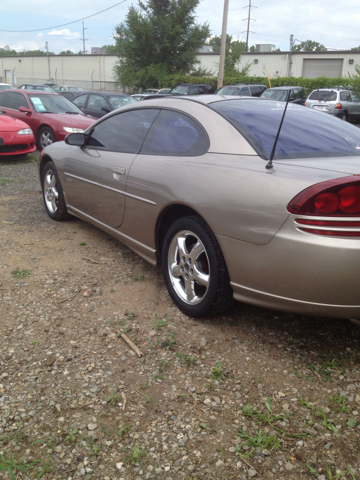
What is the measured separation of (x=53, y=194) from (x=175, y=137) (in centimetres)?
236

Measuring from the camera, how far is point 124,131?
381 centimetres

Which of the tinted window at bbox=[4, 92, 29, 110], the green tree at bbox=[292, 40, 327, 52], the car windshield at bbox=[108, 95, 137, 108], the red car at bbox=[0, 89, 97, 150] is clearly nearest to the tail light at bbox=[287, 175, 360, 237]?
the red car at bbox=[0, 89, 97, 150]

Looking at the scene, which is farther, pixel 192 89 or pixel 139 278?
pixel 192 89

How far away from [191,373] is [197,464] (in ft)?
2.06

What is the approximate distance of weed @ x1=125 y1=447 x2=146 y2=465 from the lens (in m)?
1.85

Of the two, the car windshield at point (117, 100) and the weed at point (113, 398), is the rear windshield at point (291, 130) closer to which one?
the weed at point (113, 398)

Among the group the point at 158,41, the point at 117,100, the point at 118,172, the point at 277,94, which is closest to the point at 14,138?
the point at 117,100

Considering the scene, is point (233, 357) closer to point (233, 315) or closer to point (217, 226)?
point (233, 315)

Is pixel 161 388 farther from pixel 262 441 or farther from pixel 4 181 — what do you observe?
pixel 4 181

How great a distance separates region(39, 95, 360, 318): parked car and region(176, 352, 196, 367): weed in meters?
0.36

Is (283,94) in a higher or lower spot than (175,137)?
higher

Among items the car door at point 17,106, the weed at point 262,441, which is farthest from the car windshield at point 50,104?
the weed at point 262,441

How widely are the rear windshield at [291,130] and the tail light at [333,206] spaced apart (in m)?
0.51

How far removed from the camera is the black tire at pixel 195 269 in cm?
267
